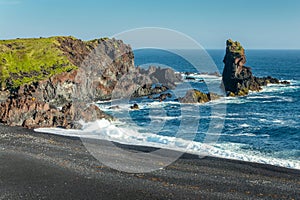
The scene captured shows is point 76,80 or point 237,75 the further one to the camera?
point 237,75

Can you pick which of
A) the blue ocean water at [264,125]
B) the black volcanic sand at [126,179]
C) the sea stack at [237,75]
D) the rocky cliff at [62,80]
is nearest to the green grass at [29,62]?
the rocky cliff at [62,80]

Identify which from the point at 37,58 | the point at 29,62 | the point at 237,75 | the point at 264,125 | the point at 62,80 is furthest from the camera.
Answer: the point at 237,75

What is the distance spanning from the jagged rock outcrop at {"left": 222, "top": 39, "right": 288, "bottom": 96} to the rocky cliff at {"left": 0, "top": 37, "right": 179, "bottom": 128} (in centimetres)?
2090

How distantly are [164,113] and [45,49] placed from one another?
54762mm

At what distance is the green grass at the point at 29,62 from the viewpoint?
83562 millimetres

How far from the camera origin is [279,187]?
82.2 feet

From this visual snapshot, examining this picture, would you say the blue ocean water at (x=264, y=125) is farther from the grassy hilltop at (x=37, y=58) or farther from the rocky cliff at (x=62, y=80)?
the grassy hilltop at (x=37, y=58)

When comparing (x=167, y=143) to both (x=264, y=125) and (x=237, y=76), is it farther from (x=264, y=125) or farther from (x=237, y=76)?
(x=237, y=76)

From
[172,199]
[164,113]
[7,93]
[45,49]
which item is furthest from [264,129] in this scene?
[45,49]

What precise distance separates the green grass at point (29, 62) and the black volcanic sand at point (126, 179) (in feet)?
177

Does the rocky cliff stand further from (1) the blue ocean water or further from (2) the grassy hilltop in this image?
(1) the blue ocean water

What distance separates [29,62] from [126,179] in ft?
255

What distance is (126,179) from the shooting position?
2555cm

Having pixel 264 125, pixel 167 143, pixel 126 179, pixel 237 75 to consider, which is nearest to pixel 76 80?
pixel 167 143
